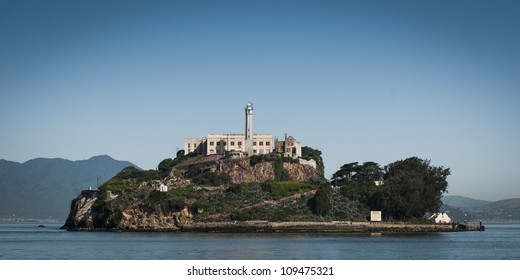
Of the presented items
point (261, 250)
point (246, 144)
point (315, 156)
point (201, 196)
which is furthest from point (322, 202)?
point (261, 250)

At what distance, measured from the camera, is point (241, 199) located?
112812 millimetres

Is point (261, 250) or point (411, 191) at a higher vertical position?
point (411, 191)

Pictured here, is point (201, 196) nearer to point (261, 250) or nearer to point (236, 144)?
point (236, 144)

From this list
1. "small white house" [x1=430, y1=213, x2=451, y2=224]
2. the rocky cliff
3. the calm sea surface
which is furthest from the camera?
"small white house" [x1=430, y1=213, x2=451, y2=224]

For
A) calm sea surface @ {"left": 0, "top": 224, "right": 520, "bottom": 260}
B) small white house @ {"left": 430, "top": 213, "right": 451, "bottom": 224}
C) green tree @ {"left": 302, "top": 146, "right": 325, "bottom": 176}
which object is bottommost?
calm sea surface @ {"left": 0, "top": 224, "right": 520, "bottom": 260}

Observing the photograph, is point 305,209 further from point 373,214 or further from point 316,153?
point 316,153

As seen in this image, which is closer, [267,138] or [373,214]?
[373,214]

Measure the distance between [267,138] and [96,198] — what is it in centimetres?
2659

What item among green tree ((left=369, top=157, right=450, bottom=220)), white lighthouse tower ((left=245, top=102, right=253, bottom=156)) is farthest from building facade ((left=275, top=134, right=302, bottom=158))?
green tree ((left=369, top=157, right=450, bottom=220))

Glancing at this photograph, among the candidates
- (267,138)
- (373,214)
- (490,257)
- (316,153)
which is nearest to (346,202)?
(373,214)

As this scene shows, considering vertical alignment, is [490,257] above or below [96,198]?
below

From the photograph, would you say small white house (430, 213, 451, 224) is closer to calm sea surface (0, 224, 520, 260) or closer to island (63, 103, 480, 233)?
island (63, 103, 480, 233)

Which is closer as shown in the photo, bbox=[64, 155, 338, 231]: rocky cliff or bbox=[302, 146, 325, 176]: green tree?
bbox=[64, 155, 338, 231]: rocky cliff

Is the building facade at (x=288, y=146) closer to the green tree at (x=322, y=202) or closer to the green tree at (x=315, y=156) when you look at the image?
the green tree at (x=315, y=156)
